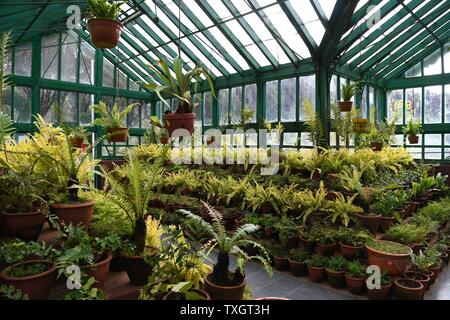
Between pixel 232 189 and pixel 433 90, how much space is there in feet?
30.8

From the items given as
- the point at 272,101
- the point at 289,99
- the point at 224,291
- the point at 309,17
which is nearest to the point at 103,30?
the point at 224,291

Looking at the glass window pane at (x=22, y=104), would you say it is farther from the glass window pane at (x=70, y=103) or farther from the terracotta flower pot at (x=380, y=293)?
the terracotta flower pot at (x=380, y=293)

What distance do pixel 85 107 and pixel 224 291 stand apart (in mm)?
12122

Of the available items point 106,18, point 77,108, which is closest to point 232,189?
point 106,18

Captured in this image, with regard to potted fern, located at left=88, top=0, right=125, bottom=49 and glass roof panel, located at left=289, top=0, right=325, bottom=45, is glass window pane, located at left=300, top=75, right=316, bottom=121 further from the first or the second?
potted fern, located at left=88, top=0, right=125, bottom=49

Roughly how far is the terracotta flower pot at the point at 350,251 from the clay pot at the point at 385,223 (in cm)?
72

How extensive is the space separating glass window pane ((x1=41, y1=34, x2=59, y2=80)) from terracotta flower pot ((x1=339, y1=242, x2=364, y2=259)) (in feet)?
37.5

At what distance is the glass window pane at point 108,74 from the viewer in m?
13.2

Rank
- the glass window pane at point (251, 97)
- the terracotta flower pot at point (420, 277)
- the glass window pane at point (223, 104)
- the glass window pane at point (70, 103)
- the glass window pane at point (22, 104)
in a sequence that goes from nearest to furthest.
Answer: the terracotta flower pot at point (420, 277) < the glass window pane at point (22, 104) < the glass window pane at point (251, 97) < the glass window pane at point (70, 103) < the glass window pane at point (223, 104)

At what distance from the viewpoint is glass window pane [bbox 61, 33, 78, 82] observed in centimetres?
1216

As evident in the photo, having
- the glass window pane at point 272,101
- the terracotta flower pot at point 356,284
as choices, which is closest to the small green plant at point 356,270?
the terracotta flower pot at point 356,284

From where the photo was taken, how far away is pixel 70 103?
12.3m

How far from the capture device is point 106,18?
3.09 meters

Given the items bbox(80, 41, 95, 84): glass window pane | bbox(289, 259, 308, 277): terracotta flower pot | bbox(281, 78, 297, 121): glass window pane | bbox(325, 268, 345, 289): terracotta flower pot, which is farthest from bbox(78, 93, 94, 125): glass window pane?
bbox(325, 268, 345, 289): terracotta flower pot
